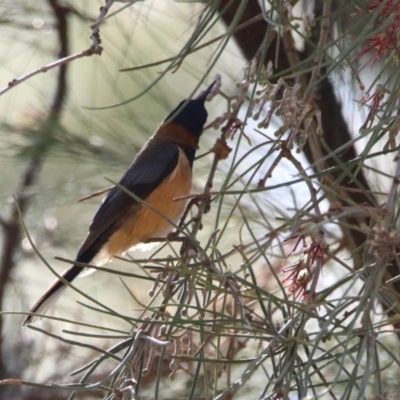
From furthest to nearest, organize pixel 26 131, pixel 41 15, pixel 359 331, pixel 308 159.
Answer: pixel 41 15
pixel 26 131
pixel 308 159
pixel 359 331

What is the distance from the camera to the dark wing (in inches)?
69.4

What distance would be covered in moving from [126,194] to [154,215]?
0.07 meters

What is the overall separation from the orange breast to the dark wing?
1 cm

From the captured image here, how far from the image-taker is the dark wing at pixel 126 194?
1.76m

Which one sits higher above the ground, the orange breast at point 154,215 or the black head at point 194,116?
the black head at point 194,116

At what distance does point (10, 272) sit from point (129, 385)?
1.42 metres

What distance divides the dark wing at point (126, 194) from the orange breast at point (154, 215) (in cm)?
1

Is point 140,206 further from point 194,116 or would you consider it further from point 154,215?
point 194,116

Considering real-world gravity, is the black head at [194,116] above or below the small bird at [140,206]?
above

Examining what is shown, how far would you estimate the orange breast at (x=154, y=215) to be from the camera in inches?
69.5

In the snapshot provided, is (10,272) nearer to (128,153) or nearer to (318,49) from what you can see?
(128,153)

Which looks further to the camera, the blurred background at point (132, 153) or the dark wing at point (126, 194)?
the dark wing at point (126, 194)

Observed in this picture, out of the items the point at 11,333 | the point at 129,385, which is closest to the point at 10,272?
the point at 11,333

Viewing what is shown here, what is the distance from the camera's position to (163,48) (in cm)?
173
